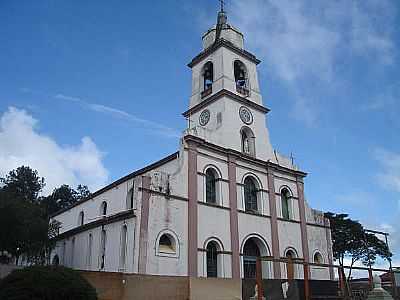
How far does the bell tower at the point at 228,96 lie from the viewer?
27.9m

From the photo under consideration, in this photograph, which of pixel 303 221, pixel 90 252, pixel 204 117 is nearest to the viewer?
pixel 90 252

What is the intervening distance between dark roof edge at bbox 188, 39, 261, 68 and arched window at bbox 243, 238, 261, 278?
14116 millimetres

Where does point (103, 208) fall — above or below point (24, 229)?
above

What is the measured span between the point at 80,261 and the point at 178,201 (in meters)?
8.35

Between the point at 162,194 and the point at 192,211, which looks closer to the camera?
the point at 162,194

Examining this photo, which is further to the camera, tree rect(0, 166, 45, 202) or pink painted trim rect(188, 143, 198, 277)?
tree rect(0, 166, 45, 202)

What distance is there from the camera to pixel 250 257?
2550 centimetres

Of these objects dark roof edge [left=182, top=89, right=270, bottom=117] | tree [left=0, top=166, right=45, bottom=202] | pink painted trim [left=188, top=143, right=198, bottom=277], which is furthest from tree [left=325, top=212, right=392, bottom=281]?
tree [left=0, top=166, right=45, bottom=202]

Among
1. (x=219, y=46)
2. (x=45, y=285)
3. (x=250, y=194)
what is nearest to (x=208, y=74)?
(x=219, y=46)

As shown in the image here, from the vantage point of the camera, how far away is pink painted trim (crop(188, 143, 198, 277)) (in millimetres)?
21672

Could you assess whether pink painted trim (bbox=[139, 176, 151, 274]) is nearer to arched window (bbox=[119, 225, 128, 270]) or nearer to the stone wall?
arched window (bbox=[119, 225, 128, 270])

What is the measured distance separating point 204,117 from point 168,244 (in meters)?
10.9

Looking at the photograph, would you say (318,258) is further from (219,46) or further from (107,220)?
(219,46)

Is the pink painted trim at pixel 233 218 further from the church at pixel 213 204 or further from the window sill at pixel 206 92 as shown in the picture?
the window sill at pixel 206 92
